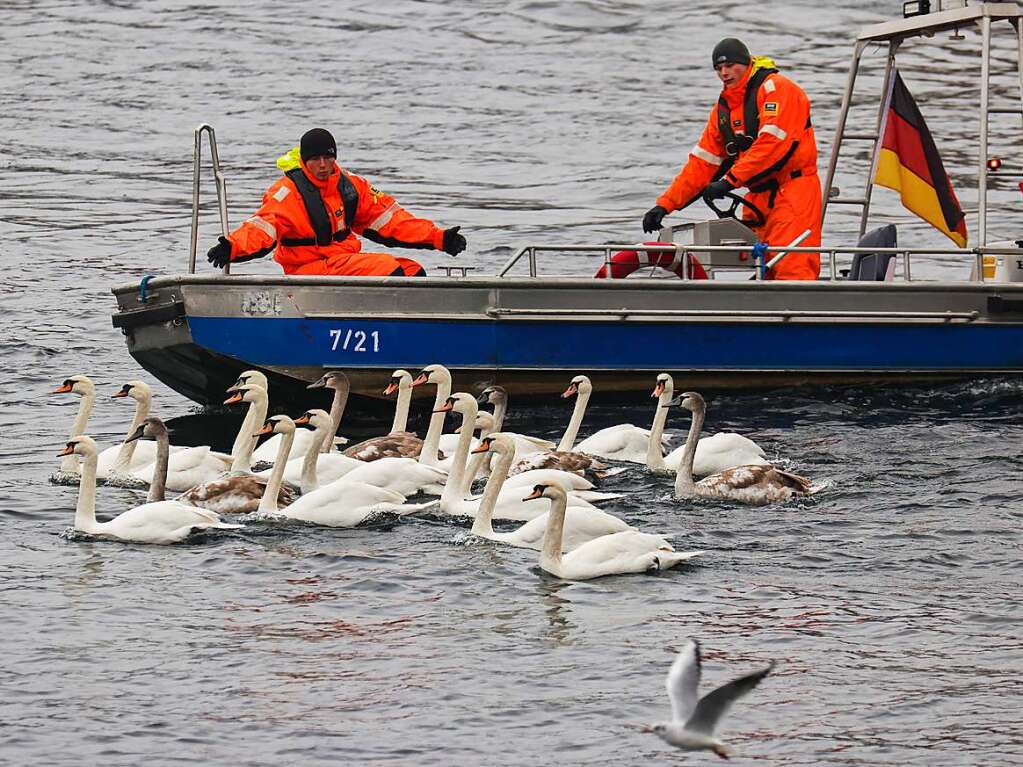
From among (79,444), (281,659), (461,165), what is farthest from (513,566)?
(461,165)

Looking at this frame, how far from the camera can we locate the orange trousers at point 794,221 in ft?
53.0

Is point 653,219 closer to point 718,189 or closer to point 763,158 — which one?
point 718,189

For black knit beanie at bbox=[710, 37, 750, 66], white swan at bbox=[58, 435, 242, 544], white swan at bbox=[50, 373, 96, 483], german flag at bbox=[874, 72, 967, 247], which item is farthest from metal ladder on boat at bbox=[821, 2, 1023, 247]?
white swan at bbox=[58, 435, 242, 544]

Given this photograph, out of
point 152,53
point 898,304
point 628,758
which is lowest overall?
point 628,758

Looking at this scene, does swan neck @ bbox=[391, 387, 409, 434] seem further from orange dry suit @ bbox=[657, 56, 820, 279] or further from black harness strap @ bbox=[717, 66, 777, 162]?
black harness strap @ bbox=[717, 66, 777, 162]

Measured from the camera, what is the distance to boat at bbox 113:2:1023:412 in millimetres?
15133

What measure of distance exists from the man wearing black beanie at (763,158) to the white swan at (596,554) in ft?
16.5

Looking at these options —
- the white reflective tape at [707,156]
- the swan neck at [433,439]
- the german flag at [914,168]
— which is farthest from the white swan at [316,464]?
the german flag at [914,168]

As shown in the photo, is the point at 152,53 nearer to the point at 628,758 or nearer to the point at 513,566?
the point at 513,566

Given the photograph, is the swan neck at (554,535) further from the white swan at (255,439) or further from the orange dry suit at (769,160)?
the orange dry suit at (769,160)

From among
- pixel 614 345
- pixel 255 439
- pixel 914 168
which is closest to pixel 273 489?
pixel 255 439

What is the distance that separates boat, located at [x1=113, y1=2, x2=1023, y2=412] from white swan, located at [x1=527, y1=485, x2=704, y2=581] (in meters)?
3.66

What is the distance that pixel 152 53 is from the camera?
36.7 meters

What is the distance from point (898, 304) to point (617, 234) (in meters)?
9.72
